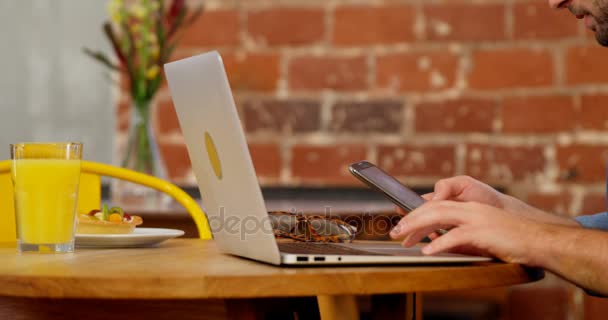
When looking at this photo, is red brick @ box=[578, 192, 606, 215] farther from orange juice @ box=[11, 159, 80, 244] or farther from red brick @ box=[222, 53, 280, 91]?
orange juice @ box=[11, 159, 80, 244]

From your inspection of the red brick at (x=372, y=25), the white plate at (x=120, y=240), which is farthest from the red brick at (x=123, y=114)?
the white plate at (x=120, y=240)

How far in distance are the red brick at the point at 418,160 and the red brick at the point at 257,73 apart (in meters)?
0.36

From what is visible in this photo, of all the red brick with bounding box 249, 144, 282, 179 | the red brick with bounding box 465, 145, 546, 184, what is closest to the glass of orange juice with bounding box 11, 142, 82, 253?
the red brick with bounding box 249, 144, 282, 179

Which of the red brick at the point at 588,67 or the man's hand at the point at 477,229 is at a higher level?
the red brick at the point at 588,67

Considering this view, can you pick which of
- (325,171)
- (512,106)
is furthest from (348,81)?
(512,106)

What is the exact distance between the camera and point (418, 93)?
2393 millimetres

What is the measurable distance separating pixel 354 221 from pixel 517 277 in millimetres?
1024

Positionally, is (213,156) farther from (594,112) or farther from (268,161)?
(594,112)

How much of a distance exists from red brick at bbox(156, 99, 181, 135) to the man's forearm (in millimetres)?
1614

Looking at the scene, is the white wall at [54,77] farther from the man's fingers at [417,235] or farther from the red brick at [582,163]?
the man's fingers at [417,235]

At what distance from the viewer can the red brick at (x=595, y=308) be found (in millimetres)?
2305

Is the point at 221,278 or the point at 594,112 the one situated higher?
the point at 594,112

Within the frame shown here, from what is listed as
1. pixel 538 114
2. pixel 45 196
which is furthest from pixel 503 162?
pixel 45 196

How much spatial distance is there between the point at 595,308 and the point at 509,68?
2.12ft
